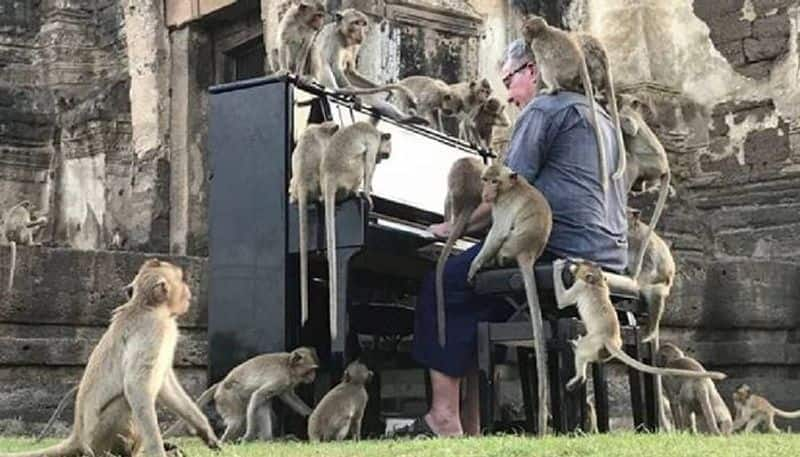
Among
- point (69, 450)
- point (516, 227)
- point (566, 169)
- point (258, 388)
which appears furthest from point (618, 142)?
Answer: point (69, 450)

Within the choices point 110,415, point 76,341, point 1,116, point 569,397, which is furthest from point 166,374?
point 1,116

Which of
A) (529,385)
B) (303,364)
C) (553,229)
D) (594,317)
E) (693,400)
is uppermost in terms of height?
(553,229)

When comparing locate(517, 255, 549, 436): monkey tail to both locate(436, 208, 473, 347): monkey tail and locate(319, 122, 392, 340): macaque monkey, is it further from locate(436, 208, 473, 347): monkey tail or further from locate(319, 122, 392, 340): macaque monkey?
locate(319, 122, 392, 340): macaque monkey

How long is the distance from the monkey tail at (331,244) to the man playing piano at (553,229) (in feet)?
1.40

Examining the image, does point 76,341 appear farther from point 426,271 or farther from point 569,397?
point 569,397

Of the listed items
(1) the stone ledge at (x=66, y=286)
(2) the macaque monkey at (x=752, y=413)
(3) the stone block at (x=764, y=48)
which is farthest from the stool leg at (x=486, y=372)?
(3) the stone block at (x=764, y=48)

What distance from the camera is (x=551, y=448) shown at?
4.83 metres

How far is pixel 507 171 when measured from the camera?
20.9 feet

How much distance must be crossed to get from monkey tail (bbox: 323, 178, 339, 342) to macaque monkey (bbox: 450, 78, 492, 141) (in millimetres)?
2553

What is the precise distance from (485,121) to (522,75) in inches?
82.4

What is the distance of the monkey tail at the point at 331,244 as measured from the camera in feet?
Answer: 21.5

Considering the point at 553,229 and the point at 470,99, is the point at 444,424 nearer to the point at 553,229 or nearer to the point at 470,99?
the point at 553,229

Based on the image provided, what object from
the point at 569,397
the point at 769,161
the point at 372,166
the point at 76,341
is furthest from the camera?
the point at 769,161

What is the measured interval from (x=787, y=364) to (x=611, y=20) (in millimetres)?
3869
